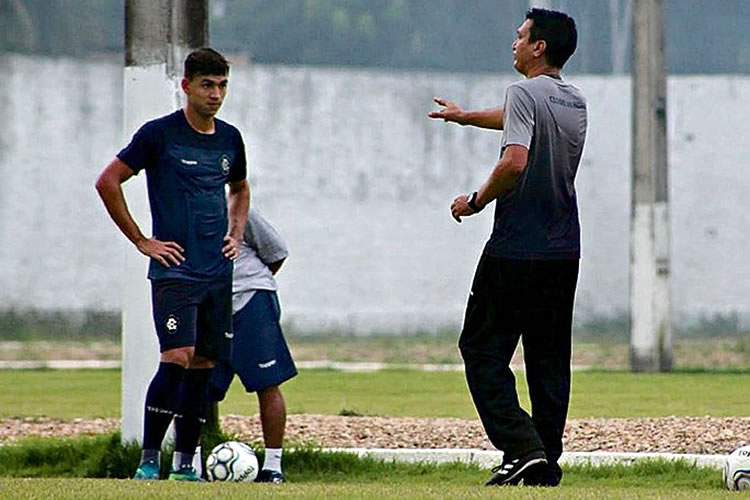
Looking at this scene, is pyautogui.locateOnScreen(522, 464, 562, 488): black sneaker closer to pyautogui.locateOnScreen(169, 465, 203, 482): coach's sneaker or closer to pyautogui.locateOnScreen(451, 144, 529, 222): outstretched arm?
pyautogui.locateOnScreen(451, 144, 529, 222): outstretched arm

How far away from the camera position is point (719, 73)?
2448 centimetres

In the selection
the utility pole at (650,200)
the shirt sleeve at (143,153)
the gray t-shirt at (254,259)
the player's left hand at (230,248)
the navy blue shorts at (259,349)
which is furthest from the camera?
the utility pole at (650,200)

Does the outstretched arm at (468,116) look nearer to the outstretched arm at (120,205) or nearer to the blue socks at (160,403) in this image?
the outstretched arm at (120,205)

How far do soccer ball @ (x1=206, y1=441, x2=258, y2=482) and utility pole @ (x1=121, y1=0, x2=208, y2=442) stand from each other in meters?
0.75

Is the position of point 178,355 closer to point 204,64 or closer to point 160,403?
point 160,403

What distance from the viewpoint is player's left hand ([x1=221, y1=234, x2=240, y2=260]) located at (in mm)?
9039

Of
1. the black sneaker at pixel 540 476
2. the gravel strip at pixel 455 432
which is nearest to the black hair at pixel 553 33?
the black sneaker at pixel 540 476

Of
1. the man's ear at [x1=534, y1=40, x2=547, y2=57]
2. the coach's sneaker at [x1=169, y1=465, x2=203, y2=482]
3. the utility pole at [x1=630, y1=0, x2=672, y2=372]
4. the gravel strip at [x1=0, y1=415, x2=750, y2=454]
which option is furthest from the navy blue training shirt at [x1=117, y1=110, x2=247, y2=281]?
the utility pole at [x1=630, y1=0, x2=672, y2=372]

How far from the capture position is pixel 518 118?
8258 millimetres

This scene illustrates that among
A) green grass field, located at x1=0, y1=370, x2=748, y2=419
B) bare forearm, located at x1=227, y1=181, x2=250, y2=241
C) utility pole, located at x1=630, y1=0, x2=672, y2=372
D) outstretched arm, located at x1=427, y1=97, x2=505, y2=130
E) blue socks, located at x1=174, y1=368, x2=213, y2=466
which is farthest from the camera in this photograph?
utility pole, located at x1=630, y1=0, x2=672, y2=372

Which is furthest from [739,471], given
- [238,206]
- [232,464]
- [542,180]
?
[238,206]

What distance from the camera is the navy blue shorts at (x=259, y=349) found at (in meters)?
→ 9.62

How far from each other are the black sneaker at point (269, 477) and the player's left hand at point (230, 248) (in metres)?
1.12

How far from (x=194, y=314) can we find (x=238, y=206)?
0.77m
